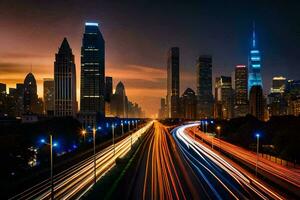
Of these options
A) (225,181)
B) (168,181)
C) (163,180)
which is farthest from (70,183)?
(225,181)

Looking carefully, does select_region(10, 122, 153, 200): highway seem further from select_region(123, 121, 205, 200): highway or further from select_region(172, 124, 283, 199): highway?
select_region(172, 124, 283, 199): highway

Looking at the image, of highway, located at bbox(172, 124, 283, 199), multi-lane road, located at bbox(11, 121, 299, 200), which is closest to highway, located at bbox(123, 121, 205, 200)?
multi-lane road, located at bbox(11, 121, 299, 200)

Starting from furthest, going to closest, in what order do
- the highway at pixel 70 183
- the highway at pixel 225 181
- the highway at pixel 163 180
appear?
the highway at pixel 70 183, the highway at pixel 163 180, the highway at pixel 225 181

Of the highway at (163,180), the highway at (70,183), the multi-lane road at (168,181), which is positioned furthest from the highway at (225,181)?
the highway at (70,183)

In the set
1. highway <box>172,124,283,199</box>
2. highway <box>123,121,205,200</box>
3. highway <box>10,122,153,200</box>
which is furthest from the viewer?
highway <box>10,122,153,200</box>

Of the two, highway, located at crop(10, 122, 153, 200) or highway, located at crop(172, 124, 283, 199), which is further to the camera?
highway, located at crop(10, 122, 153, 200)

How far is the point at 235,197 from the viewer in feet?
129

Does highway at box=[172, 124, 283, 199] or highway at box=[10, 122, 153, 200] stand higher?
highway at box=[172, 124, 283, 199]

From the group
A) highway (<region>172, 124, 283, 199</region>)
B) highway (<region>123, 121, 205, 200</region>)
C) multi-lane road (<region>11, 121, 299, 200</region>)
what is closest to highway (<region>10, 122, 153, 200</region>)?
multi-lane road (<region>11, 121, 299, 200</region>)

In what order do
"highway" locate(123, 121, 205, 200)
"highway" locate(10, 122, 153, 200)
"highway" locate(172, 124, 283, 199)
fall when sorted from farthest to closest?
"highway" locate(10, 122, 153, 200) < "highway" locate(123, 121, 205, 200) < "highway" locate(172, 124, 283, 199)

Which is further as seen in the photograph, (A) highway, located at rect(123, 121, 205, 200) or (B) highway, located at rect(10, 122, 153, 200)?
(B) highway, located at rect(10, 122, 153, 200)

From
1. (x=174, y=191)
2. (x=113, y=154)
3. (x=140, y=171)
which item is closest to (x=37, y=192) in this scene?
(x=174, y=191)

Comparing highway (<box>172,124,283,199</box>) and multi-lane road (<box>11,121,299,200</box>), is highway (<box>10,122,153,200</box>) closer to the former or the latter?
multi-lane road (<box>11,121,299,200</box>)

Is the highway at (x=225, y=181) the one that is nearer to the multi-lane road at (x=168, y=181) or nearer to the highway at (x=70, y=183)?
the multi-lane road at (x=168, y=181)
